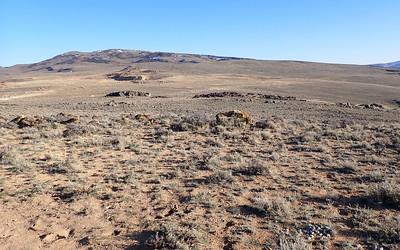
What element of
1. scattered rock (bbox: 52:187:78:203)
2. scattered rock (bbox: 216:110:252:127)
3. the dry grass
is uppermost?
scattered rock (bbox: 52:187:78:203)

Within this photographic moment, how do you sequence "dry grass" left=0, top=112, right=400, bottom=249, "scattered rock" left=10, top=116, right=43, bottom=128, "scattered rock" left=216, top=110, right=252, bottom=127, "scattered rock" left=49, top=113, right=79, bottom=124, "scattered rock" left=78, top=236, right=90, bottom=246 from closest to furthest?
"scattered rock" left=78, top=236, right=90, bottom=246 < "dry grass" left=0, top=112, right=400, bottom=249 < "scattered rock" left=10, top=116, right=43, bottom=128 < "scattered rock" left=216, top=110, right=252, bottom=127 < "scattered rock" left=49, top=113, right=79, bottom=124

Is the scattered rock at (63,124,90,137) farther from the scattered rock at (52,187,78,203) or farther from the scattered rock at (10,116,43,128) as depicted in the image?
the scattered rock at (52,187,78,203)

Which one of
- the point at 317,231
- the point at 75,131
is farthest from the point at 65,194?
the point at 75,131

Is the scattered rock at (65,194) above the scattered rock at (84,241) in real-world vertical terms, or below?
above

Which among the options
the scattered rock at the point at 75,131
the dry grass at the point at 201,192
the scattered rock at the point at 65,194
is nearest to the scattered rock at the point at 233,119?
the dry grass at the point at 201,192

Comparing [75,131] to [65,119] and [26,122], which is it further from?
[65,119]

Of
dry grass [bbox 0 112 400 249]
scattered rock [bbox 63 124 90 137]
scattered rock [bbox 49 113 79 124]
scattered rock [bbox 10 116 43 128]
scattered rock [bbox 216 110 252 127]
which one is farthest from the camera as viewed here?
scattered rock [bbox 49 113 79 124]

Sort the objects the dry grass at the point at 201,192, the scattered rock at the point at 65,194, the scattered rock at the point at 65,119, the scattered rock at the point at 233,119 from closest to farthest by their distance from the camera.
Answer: the dry grass at the point at 201,192 < the scattered rock at the point at 65,194 < the scattered rock at the point at 233,119 < the scattered rock at the point at 65,119

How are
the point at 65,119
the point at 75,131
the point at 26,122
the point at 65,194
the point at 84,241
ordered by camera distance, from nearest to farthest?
the point at 84,241 < the point at 65,194 < the point at 75,131 < the point at 26,122 < the point at 65,119

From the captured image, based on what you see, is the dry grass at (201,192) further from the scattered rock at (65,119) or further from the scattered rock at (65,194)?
the scattered rock at (65,119)

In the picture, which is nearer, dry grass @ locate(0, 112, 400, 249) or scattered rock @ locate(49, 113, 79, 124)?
dry grass @ locate(0, 112, 400, 249)

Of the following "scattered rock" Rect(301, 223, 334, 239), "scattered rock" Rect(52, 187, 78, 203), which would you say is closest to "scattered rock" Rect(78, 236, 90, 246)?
"scattered rock" Rect(52, 187, 78, 203)

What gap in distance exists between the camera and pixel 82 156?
12867mm

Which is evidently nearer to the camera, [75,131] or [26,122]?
[75,131]
